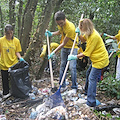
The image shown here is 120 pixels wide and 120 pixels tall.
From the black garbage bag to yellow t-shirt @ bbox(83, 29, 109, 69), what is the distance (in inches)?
55.2

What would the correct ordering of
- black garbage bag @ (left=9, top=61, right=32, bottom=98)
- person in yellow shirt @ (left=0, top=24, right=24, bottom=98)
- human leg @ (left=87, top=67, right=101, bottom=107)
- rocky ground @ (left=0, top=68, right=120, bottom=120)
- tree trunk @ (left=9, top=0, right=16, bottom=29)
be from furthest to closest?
tree trunk @ (left=9, top=0, right=16, bottom=29)
person in yellow shirt @ (left=0, top=24, right=24, bottom=98)
black garbage bag @ (left=9, top=61, right=32, bottom=98)
human leg @ (left=87, top=67, right=101, bottom=107)
rocky ground @ (left=0, top=68, right=120, bottom=120)

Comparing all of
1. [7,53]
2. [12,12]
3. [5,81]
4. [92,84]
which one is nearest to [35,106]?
[5,81]

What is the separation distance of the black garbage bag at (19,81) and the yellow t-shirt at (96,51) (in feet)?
4.60

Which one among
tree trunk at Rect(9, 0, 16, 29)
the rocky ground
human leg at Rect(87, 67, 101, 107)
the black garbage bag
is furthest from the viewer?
tree trunk at Rect(9, 0, 16, 29)

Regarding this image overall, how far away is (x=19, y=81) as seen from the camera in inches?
124

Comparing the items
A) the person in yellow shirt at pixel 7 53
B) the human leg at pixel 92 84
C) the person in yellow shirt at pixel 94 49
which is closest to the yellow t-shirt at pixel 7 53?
the person in yellow shirt at pixel 7 53

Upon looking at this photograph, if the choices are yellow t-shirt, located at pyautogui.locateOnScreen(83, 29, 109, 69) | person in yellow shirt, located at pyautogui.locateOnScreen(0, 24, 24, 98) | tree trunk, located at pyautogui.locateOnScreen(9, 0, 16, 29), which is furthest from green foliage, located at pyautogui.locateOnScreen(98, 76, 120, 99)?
tree trunk, located at pyautogui.locateOnScreen(9, 0, 16, 29)

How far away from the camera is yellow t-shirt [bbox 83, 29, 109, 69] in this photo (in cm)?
261

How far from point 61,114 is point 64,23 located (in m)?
1.88

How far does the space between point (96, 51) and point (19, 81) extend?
1666 mm

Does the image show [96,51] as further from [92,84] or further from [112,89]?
[112,89]

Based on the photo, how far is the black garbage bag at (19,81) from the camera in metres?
3.10

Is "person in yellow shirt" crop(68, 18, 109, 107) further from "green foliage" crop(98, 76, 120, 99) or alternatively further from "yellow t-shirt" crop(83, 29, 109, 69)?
"green foliage" crop(98, 76, 120, 99)

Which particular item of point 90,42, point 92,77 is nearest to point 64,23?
point 90,42
